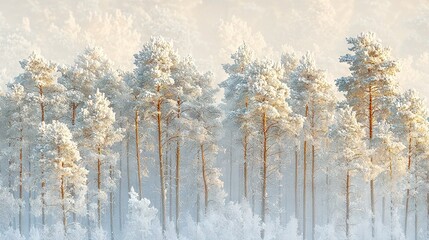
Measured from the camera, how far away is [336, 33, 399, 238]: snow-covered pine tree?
34656mm

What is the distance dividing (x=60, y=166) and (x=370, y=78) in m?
19.8

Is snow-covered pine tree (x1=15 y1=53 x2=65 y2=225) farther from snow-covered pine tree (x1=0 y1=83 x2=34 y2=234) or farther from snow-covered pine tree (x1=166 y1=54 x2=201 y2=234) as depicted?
snow-covered pine tree (x1=166 y1=54 x2=201 y2=234)

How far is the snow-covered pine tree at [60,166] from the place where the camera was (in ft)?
111

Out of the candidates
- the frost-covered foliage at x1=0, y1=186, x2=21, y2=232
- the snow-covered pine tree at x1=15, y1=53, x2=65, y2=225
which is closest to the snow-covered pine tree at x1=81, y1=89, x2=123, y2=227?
the snow-covered pine tree at x1=15, y1=53, x2=65, y2=225

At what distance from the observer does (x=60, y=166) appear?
33.8 meters

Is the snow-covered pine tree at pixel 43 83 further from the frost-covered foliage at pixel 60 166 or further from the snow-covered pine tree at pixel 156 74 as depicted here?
the snow-covered pine tree at pixel 156 74

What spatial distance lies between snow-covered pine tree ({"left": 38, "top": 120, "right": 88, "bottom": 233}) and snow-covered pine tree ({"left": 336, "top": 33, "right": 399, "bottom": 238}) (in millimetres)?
17494

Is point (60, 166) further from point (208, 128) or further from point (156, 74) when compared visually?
point (208, 128)

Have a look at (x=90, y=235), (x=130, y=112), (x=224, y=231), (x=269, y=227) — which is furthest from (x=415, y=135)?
(x=90, y=235)

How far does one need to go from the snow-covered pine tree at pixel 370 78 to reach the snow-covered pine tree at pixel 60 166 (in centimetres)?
1749

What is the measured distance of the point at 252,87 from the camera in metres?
34.6

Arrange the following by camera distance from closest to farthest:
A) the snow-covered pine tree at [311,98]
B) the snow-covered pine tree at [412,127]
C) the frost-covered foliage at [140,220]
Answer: the frost-covered foliage at [140,220] < the snow-covered pine tree at [412,127] < the snow-covered pine tree at [311,98]

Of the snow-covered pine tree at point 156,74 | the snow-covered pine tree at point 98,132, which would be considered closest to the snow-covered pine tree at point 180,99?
the snow-covered pine tree at point 156,74

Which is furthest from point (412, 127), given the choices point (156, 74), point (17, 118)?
point (17, 118)
